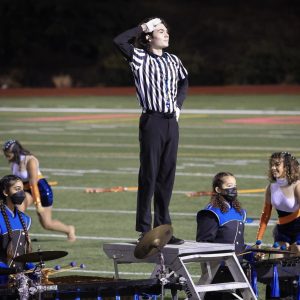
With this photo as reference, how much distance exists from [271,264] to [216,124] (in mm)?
22122

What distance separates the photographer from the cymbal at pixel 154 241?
8797 millimetres

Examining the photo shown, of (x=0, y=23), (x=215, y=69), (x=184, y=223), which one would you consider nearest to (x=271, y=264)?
(x=184, y=223)

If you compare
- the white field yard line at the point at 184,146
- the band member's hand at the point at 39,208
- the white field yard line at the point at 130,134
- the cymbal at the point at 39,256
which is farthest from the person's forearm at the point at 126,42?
the white field yard line at the point at 130,134

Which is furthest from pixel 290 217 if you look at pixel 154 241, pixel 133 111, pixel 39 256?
pixel 133 111

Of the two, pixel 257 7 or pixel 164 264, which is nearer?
pixel 164 264

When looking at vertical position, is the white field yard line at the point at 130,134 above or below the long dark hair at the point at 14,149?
above

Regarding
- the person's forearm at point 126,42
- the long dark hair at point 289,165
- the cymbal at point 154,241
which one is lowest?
the cymbal at point 154,241

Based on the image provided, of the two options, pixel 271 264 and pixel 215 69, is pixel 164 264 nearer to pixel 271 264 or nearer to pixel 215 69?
pixel 271 264

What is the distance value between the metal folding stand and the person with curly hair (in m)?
1.66

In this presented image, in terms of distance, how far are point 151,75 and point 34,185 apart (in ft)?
15.9

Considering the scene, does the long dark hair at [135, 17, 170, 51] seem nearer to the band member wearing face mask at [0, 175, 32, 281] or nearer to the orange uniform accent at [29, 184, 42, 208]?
the band member wearing face mask at [0, 175, 32, 281]

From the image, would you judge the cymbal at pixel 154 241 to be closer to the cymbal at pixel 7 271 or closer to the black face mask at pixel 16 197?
the cymbal at pixel 7 271

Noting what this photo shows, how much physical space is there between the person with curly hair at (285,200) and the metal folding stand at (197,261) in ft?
5.43

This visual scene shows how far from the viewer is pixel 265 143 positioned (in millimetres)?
26109
